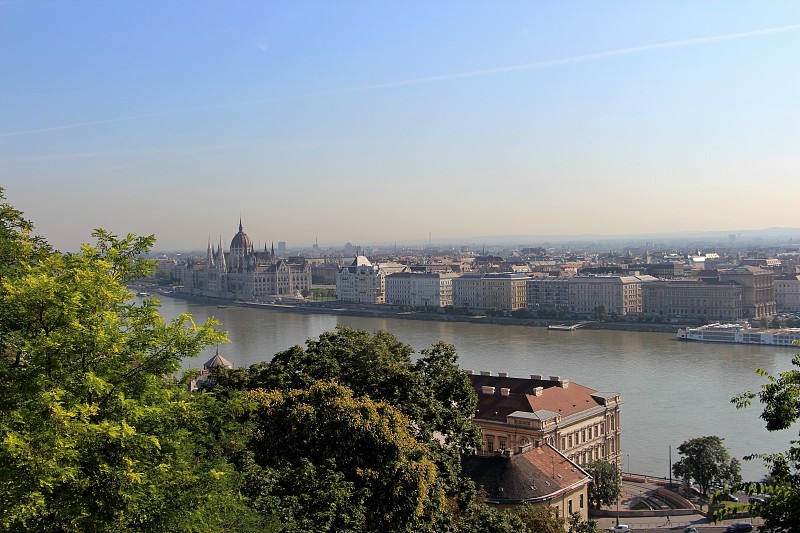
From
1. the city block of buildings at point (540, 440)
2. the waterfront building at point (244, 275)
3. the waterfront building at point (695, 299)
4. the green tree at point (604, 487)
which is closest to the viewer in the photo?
the city block of buildings at point (540, 440)

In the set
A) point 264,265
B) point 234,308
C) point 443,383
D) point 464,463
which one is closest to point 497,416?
point 464,463

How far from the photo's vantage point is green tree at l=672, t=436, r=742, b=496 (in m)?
13.1

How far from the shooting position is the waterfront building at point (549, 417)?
1343 cm

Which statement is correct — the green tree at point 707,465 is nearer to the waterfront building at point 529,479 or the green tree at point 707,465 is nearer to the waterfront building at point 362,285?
the waterfront building at point 529,479

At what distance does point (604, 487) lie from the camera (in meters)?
12.3

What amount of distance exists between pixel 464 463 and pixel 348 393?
4287 mm

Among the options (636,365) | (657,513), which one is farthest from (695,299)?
(657,513)

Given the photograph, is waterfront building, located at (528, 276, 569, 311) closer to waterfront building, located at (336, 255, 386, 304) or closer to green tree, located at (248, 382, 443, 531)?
waterfront building, located at (336, 255, 386, 304)

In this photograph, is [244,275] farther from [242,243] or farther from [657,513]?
[657,513]

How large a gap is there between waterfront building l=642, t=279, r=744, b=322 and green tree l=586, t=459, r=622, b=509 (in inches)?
1231

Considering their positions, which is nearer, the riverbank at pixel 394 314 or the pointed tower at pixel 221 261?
the riverbank at pixel 394 314

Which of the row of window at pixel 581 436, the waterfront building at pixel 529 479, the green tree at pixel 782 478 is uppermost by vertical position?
the green tree at pixel 782 478

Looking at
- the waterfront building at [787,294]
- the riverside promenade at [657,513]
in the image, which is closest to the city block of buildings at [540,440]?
the riverside promenade at [657,513]

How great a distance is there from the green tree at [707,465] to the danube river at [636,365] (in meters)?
1.13
